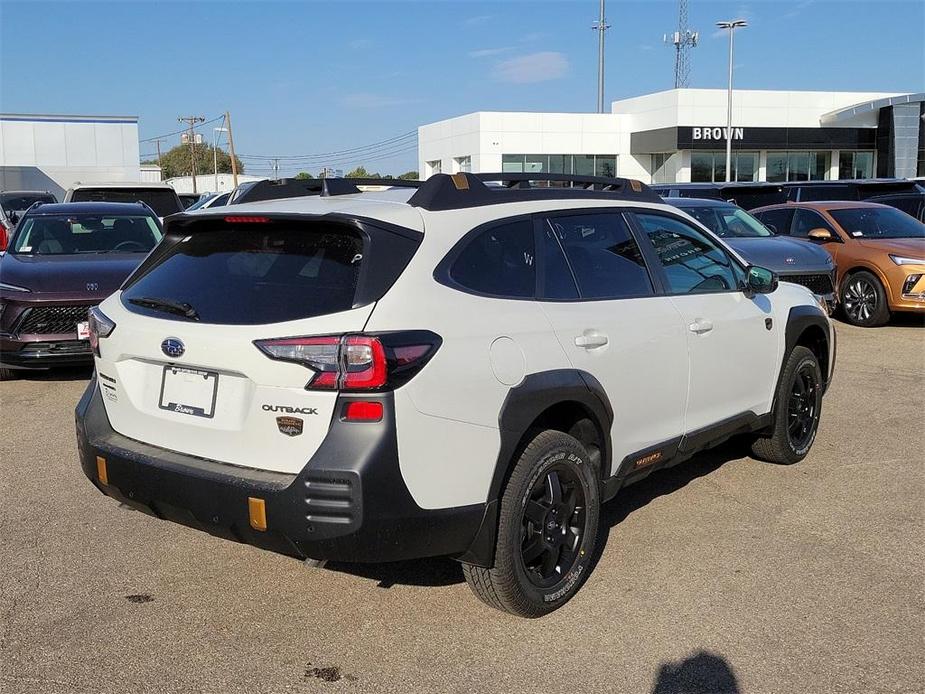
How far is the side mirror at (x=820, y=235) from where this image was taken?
12594 mm

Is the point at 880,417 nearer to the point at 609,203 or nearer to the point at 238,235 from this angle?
the point at 609,203

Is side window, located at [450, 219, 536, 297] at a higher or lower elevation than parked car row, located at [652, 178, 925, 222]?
lower

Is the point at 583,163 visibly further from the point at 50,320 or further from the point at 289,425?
the point at 289,425

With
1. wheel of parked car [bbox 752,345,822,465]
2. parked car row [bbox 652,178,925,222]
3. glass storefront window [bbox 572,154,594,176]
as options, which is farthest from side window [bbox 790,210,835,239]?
glass storefront window [bbox 572,154,594,176]

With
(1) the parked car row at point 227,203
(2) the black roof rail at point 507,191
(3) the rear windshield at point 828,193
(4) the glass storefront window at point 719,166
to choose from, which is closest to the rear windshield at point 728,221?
(1) the parked car row at point 227,203

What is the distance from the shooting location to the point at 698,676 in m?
3.47

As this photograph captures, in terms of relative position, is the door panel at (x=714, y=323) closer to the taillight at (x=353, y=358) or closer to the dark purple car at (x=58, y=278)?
the taillight at (x=353, y=358)

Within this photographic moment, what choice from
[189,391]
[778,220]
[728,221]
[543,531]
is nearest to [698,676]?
[543,531]

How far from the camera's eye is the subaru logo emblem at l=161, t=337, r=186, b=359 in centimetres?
358

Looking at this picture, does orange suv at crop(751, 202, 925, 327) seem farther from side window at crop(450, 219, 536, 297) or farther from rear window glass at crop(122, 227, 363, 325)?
rear window glass at crop(122, 227, 363, 325)

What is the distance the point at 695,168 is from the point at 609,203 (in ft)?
150

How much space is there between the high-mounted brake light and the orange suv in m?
10.5

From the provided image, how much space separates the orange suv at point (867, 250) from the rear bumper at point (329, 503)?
1030cm

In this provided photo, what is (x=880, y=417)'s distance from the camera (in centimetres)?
737
